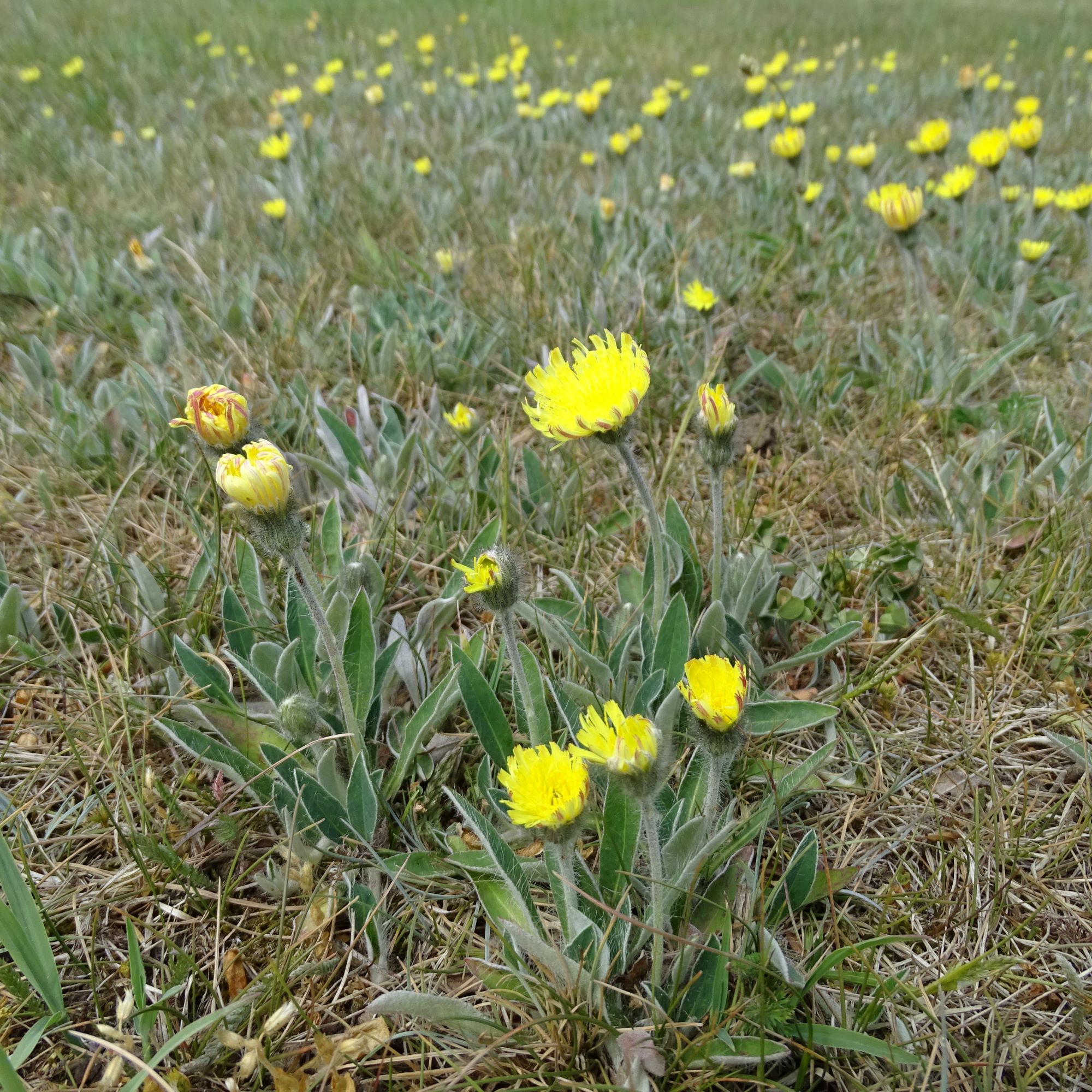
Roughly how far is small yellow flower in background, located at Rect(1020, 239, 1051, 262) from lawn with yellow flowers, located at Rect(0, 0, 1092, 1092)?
A: 0.01 meters

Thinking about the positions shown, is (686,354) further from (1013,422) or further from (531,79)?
(531,79)

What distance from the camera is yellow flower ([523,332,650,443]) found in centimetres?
141

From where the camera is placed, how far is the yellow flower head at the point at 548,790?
1.16 meters

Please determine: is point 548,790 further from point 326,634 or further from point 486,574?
point 326,634

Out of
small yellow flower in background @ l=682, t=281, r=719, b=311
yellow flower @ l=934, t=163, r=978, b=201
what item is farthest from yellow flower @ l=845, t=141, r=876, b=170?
small yellow flower in background @ l=682, t=281, r=719, b=311

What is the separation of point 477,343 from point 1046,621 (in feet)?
6.78

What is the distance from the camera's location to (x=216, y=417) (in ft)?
5.06

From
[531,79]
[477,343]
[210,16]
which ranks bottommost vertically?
[477,343]

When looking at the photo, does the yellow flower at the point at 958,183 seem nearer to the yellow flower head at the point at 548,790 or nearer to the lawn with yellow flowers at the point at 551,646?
the lawn with yellow flowers at the point at 551,646

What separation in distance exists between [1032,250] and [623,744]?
300cm

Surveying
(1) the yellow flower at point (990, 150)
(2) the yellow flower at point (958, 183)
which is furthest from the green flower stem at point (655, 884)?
(1) the yellow flower at point (990, 150)

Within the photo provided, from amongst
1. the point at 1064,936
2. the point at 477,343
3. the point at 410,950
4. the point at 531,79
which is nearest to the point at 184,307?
the point at 477,343

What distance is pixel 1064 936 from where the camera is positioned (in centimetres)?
135

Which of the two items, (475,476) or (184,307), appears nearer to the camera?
(475,476)
